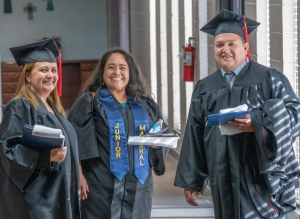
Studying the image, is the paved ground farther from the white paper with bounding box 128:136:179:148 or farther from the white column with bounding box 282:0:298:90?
the white paper with bounding box 128:136:179:148

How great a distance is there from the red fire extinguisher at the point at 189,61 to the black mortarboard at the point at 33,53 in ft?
14.8

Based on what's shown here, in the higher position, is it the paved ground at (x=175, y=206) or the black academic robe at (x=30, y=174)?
the black academic robe at (x=30, y=174)

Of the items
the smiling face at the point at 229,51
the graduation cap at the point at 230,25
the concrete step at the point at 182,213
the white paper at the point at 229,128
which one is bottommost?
the concrete step at the point at 182,213

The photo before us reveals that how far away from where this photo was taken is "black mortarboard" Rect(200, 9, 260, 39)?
4.32 m

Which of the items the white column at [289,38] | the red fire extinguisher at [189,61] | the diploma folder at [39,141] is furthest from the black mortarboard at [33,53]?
the red fire extinguisher at [189,61]

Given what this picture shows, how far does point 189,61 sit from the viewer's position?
884cm

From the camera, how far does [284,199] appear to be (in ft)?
13.5

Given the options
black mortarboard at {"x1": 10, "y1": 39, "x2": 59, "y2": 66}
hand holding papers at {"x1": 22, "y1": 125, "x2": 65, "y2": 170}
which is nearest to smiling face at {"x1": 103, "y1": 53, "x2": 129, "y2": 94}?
black mortarboard at {"x1": 10, "y1": 39, "x2": 59, "y2": 66}

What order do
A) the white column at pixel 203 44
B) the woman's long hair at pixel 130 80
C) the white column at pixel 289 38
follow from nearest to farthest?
the woman's long hair at pixel 130 80 < the white column at pixel 289 38 < the white column at pixel 203 44

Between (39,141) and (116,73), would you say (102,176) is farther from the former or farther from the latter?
(39,141)

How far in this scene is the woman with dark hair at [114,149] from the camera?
15.9ft

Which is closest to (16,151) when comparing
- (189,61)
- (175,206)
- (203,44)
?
→ (175,206)

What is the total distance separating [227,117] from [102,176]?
1284 mm

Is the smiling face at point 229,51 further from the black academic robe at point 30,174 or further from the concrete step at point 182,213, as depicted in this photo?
the concrete step at point 182,213
